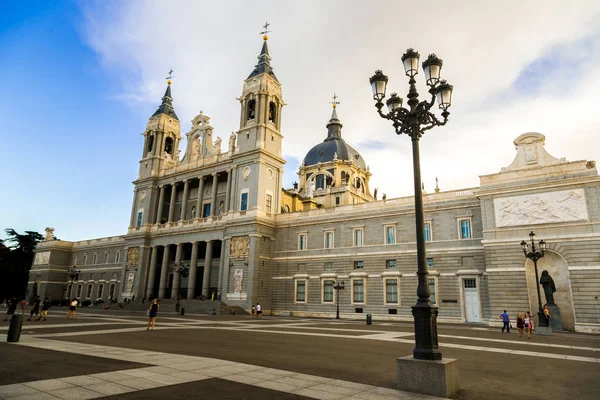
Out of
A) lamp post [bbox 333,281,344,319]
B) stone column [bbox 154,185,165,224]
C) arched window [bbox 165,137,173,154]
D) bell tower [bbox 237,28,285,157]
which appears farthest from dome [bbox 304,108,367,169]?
lamp post [bbox 333,281,344,319]

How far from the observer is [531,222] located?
29922mm

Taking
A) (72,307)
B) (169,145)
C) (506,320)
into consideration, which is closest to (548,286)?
(506,320)

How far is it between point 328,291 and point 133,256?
2999 centimetres

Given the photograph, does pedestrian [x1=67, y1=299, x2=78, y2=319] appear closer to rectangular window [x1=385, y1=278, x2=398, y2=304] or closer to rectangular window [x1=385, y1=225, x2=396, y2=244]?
rectangular window [x1=385, y1=278, x2=398, y2=304]

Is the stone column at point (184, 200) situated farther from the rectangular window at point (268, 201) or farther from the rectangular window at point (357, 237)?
the rectangular window at point (357, 237)

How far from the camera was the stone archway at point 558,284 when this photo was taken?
28.3m

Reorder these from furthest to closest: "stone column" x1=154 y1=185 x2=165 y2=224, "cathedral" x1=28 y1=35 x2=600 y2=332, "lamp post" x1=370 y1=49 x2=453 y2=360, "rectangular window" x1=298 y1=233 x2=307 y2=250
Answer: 1. "stone column" x1=154 y1=185 x2=165 y2=224
2. "rectangular window" x1=298 y1=233 x2=307 y2=250
3. "cathedral" x1=28 y1=35 x2=600 y2=332
4. "lamp post" x1=370 y1=49 x2=453 y2=360

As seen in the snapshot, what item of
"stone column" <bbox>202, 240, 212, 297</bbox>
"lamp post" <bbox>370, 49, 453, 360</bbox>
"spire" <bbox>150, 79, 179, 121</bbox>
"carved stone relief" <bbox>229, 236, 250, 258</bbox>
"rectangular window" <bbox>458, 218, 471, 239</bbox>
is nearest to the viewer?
"lamp post" <bbox>370, 49, 453, 360</bbox>

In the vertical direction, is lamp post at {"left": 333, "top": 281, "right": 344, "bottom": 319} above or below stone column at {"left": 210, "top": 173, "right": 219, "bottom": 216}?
below

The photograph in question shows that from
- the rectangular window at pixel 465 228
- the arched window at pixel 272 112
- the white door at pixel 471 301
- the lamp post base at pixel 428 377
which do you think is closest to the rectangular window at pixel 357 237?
the rectangular window at pixel 465 228

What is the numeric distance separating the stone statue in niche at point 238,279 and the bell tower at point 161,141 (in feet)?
77.3

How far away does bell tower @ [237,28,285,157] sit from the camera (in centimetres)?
4841

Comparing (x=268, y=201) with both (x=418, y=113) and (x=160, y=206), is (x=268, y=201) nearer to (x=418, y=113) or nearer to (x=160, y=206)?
(x=160, y=206)

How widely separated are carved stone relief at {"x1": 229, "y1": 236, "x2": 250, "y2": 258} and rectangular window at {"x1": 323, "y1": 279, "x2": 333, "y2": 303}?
9616mm
